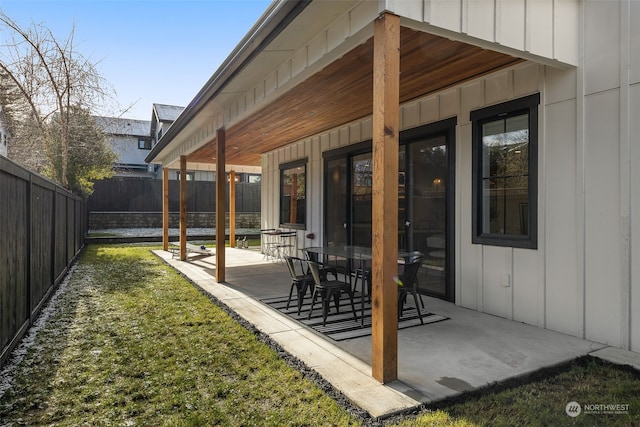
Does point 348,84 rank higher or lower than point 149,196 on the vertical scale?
higher

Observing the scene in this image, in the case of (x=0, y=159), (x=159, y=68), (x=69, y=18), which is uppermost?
(x=69, y=18)

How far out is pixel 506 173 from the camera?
13.6 ft

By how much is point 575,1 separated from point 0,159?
4.93 metres

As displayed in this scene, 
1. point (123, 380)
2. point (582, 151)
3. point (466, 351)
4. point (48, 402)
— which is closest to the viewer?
point (48, 402)

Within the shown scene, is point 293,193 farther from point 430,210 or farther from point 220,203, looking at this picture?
point 430,210

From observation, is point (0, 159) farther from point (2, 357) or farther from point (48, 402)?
point (48, 402)

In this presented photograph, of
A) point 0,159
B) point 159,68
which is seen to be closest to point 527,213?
point 0,159

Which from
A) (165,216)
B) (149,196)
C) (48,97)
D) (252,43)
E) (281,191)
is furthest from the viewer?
(149,196)

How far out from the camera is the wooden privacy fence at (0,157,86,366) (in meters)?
2.92

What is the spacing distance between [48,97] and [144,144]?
17.3m

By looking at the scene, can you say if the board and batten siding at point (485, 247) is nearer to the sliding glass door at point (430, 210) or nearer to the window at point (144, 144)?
the sliding glass door at point (430, 210)

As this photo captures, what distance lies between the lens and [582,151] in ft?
11.2

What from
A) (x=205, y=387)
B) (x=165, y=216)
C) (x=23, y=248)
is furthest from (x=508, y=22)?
(x=165, y=216)

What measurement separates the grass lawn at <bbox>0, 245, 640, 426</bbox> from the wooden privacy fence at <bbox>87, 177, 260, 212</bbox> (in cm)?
1378
